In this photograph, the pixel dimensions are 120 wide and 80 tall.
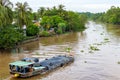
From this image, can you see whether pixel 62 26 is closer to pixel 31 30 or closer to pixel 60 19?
pixel 60 19

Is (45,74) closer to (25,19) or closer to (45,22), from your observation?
(25,19)

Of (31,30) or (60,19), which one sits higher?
(60,19)

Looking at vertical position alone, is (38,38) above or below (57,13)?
below


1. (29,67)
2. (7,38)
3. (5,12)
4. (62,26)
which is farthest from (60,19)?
(29,67)

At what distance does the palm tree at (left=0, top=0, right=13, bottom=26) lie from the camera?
39803mm

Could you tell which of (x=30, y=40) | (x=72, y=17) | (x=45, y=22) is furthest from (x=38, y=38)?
(x=72, y=17)

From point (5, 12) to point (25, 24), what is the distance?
14.5 m

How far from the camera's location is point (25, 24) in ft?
179

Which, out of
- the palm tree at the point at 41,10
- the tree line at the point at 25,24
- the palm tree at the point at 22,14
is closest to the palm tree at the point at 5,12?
the tree line at the point at 25,24

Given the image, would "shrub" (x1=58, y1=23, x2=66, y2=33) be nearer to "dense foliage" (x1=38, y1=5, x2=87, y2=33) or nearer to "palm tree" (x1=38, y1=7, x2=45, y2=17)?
"dense foliage" (x1=38, y1=5, x2=87, y2=33)

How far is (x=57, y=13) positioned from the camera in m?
79.6

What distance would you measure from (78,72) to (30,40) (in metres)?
26.2

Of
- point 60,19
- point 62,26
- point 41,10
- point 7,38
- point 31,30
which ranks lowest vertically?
point 7,38

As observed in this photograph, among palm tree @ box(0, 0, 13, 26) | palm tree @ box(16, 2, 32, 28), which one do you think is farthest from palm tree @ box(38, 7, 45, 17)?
palm tree @ box(0, 0, 13, 26)
